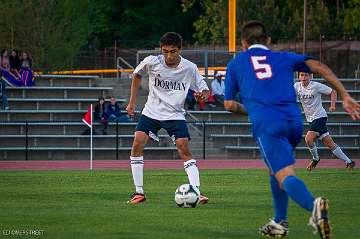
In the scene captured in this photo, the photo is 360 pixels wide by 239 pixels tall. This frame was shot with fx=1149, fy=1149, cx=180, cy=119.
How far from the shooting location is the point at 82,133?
36.4 metres

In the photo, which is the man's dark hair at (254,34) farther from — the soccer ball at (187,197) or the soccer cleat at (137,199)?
the soccer cleat at (137,199)

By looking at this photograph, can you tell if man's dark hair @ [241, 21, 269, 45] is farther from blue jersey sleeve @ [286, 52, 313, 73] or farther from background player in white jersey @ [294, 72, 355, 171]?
background player in white jersey @ [294, 72, 355, 171]

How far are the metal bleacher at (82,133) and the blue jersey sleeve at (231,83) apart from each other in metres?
22.5

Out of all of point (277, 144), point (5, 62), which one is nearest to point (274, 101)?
point (277, 144)

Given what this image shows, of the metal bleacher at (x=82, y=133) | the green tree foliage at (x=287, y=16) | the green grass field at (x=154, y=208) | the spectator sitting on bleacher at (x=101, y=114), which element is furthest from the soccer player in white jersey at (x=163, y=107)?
the green tree foliage at (x=287, y=16)

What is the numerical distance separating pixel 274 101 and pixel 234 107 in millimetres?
569

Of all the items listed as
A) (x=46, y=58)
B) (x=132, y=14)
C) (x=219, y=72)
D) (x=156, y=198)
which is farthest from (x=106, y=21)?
(x=156, y=198)

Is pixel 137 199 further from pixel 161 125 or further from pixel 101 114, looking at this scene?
pixel 101 114

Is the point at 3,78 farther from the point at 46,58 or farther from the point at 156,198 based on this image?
the point at 156,198

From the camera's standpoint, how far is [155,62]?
16.5 meters

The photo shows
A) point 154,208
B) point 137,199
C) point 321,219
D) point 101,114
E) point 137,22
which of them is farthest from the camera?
point 137,22

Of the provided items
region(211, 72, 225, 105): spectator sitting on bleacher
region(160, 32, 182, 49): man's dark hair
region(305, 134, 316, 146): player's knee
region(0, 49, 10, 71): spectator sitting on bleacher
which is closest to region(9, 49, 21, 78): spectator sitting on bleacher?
region(0, 49, 10, 71): spectator sitting on bleacher

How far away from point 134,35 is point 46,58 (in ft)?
81.2

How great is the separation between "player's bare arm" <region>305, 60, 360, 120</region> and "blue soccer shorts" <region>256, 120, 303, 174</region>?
581mm
